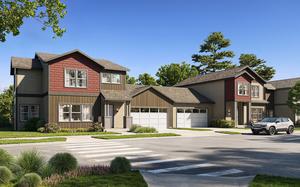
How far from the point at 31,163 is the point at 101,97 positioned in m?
22.9

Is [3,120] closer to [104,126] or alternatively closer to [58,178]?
[104,126]

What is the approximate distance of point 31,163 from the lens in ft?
27.5

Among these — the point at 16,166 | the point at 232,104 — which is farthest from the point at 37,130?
the point at 232,104

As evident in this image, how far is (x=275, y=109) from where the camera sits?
47656mm

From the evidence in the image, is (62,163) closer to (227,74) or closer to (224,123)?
(224,123)

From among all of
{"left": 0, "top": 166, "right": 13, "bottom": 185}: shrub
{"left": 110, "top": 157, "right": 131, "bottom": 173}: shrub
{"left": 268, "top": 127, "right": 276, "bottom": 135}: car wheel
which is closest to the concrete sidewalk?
{"left": 110, "top": 157, "right": 131, "bottom": 173}: shrub

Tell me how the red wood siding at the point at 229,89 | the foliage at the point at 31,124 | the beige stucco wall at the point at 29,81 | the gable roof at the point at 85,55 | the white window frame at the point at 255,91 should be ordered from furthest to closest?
the white window frame at the point at 255,91 → the red wood siding at the point at 229,89 → the beige stucco wall at the point at 29,81 → the foliage at the point at 31,124 → the gable roof at the point at 85,55

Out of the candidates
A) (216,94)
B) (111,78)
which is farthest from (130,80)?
(111,78)

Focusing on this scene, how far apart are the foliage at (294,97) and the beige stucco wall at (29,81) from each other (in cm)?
3147

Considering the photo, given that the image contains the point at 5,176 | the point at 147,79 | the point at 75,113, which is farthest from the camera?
the point at 147,79

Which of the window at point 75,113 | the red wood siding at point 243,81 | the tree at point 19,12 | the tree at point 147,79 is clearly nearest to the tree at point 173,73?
the tree at point 147,79

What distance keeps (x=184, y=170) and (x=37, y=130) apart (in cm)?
2135

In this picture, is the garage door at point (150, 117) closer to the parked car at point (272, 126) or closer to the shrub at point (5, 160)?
the parked car at point (272, 126)

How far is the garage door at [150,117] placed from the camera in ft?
115
